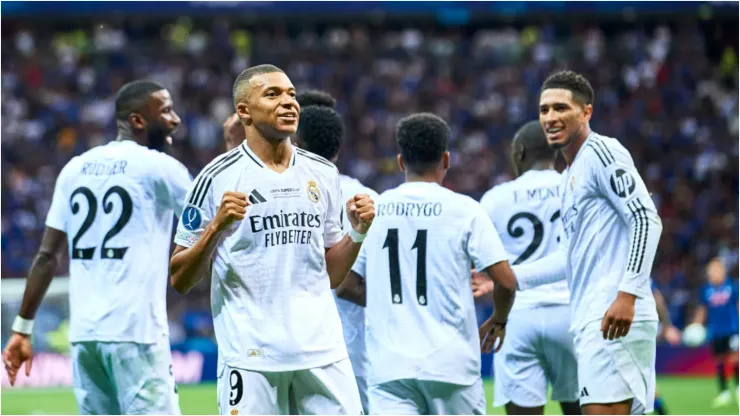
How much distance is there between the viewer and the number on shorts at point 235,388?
15.2ft

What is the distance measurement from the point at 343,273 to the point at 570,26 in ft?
78.8

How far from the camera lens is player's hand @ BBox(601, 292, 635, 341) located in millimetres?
5391

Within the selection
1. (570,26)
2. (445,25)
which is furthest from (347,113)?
(570,26)

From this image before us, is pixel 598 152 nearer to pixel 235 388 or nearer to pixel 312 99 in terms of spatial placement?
pixel 312 99

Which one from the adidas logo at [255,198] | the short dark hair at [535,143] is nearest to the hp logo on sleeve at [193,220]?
the adidas logo at [255,198]

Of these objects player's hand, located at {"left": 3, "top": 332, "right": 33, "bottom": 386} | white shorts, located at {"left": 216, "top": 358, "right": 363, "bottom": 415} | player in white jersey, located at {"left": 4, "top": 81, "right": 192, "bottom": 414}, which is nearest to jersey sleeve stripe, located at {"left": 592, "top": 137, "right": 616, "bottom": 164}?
white shorts, located at {"left": 216, "top": 358, "right": 363, "bottom": 415}

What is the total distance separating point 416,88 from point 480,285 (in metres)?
19.7

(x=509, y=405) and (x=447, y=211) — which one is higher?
(x=447, y=211)

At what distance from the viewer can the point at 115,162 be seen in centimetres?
632

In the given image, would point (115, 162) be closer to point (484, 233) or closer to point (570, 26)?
point (484, 233)

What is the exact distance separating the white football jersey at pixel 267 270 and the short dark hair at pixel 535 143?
3.08m

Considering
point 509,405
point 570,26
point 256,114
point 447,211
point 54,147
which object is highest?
point 570,26

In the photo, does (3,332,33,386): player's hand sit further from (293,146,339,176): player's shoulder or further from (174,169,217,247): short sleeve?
(293,146,339,176): player's shoulder


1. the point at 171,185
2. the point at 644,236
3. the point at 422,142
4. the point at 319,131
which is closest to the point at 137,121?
the point at 171,185
